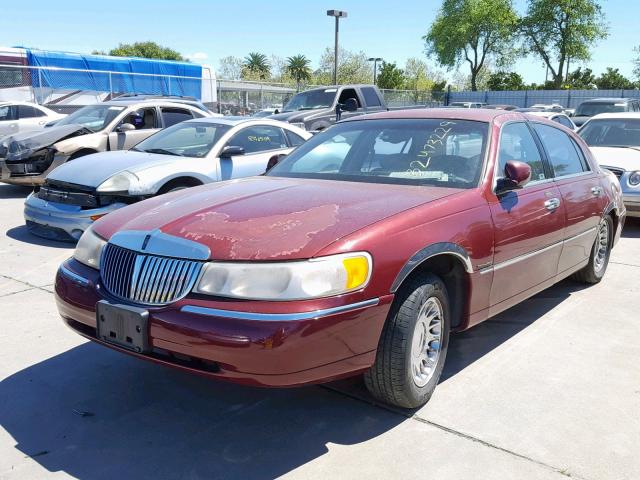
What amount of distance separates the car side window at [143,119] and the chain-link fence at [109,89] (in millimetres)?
10987

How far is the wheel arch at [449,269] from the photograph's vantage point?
9.75ft

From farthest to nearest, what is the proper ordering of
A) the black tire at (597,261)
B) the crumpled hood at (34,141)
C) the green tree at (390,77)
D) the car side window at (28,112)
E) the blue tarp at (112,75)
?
the green tree at (390,77), the blue tarp at (112,75), the car side window at (28,112), the crumpled hood at (34,141), the black tire at (597,261)

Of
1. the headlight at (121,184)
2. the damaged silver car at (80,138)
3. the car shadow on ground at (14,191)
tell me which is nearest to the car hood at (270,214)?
the headlight at (121,184)

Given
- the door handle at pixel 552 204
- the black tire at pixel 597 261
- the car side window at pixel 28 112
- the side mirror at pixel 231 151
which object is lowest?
the black tire at pixel 597 261

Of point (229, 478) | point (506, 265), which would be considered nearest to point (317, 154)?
point (506, 265)

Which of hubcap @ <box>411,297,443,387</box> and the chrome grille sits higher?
the chrome grille

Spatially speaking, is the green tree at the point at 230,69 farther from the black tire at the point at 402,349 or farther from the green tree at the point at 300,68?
the black tire at the point at 402,349

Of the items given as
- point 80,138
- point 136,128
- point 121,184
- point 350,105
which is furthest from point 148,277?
point 350,105

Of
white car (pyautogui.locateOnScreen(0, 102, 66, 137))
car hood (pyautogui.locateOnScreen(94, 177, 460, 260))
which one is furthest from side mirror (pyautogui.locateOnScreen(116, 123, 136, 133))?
car hood (pyautogui.locateOnScreen(94, 177, 460, 260))

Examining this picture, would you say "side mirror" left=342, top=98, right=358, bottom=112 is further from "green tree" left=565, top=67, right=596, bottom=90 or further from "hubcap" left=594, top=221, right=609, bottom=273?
"green tree" left=565, top=67, right=596, bottom=90

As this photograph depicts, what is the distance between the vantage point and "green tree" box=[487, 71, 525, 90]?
57344 millimetres

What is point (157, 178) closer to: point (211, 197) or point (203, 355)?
point (211, 197)

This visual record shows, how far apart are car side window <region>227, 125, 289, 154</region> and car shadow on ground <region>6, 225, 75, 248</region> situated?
228 centimetres

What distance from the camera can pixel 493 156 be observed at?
12.6 feet
